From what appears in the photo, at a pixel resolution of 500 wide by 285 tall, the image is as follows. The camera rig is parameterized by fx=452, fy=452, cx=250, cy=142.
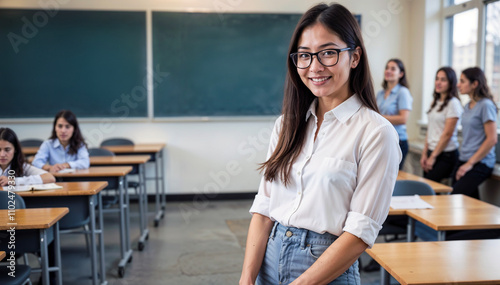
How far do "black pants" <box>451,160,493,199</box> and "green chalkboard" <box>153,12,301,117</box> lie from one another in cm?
266

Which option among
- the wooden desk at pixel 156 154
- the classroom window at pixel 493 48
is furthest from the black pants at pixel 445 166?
the wooden desk at pixel 156 154

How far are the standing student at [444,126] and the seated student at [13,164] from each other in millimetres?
3111

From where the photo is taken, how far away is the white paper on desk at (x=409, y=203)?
2.48m

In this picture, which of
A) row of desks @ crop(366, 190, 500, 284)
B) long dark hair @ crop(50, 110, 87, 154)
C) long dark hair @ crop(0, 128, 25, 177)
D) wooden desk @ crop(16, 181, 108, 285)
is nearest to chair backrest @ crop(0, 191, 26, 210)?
wooden desk @ crop(16, 181, 108, 285)

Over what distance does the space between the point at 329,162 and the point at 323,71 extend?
22 centimetres

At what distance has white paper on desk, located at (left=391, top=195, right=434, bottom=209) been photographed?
248 cm

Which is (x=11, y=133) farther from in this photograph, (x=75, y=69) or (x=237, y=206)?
(x=237, y=206)

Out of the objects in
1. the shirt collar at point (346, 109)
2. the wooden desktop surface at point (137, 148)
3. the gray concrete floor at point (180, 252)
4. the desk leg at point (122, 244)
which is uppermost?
the shirt collar at point (346, 109)

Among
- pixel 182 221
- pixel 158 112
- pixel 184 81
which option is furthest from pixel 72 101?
pixel 182 221

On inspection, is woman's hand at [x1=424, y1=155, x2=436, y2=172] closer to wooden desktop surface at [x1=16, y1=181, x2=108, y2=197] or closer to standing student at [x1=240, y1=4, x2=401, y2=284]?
wooden desktop surface at [x1=16, y1=181, x2=108, y2=197]

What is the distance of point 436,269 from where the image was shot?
1525 millimetres

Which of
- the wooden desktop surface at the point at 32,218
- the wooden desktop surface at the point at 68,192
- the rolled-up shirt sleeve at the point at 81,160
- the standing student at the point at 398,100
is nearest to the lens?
the wooden desktop surface at the point at 32,218

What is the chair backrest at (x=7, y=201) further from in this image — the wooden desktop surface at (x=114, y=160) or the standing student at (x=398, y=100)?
the standing student at (x=398, y=100)

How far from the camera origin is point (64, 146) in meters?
3.85
